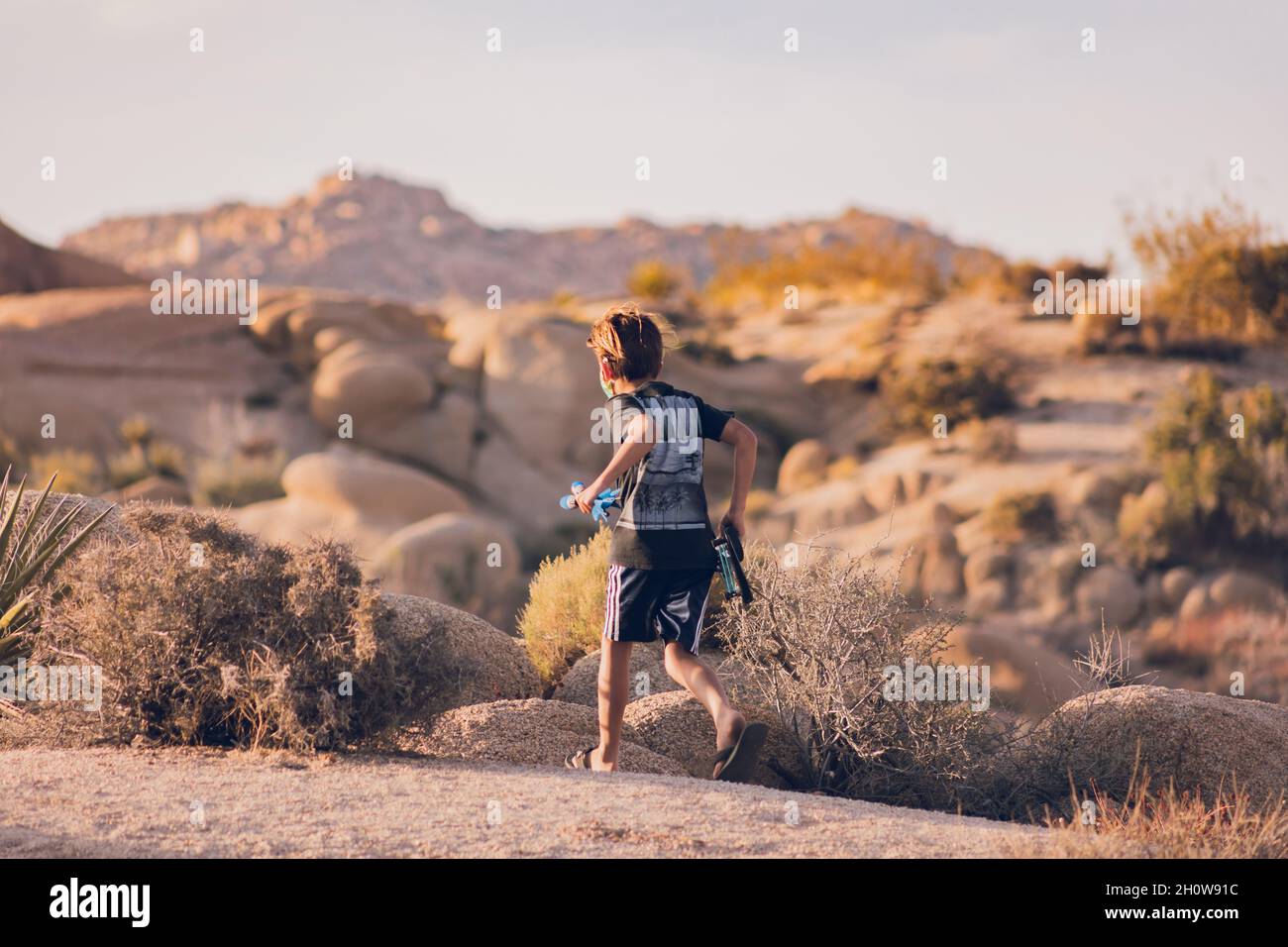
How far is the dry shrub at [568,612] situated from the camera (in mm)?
9109

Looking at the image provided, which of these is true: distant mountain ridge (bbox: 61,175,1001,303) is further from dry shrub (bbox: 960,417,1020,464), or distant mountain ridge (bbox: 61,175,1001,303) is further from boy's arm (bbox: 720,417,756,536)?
boy's arm (bbox: 720,417,756,536)

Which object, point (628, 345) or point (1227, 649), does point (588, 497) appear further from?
point (1227, 649)

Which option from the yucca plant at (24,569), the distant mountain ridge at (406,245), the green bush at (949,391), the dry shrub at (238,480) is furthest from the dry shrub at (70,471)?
the distant mountain ridge at (406,245)

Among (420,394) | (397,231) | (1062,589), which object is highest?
(397,231)

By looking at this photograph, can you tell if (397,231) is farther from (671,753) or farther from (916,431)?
(671,753)

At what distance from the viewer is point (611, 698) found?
20.6 feet

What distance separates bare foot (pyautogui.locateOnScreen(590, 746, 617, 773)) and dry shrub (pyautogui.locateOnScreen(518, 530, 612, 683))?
2654mm

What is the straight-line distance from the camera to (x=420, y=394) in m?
27.0

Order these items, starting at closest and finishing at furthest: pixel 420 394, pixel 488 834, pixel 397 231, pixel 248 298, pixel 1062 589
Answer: pixel 488 834
pixel 1062 589
pixel 420 394
pixel 248 298
pixel 397 231

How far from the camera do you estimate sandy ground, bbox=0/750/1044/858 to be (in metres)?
4.86

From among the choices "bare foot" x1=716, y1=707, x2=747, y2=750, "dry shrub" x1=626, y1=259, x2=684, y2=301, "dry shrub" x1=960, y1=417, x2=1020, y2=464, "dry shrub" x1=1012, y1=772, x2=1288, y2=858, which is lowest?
"dry shrub" x1=1012, y1=772, x2=1288, y2=858

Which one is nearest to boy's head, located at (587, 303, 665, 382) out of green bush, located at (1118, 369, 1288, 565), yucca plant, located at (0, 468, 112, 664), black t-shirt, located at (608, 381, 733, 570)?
black t-shirt, located at (608, 381, 733, 570)
